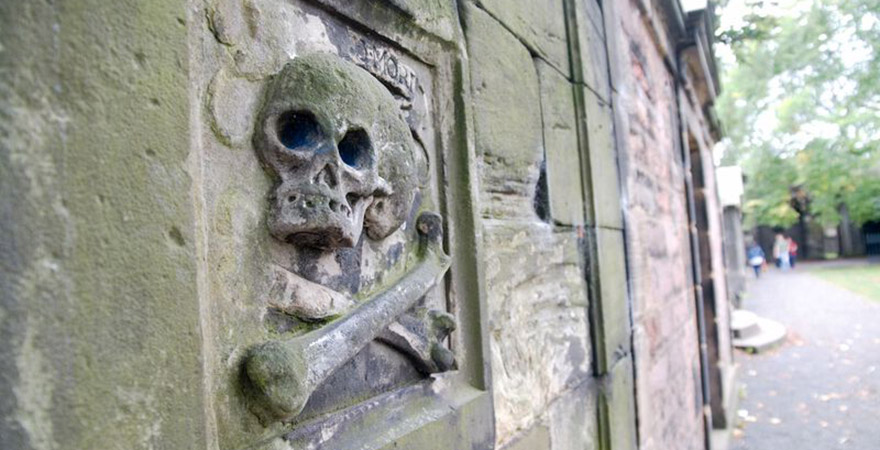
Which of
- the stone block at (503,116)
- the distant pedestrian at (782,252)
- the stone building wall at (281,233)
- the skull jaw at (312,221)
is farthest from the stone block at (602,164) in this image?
the distant pedestrian at (782,252)

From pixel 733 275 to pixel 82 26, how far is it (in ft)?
55.6

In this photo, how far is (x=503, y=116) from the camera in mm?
1807

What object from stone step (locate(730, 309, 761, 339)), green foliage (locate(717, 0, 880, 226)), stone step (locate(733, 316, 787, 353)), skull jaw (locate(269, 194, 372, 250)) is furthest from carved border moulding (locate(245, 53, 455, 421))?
green foliage (locate(717, 0, 880, 226))

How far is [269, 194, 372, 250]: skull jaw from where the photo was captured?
958 mm

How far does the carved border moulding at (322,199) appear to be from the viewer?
911 millimetres

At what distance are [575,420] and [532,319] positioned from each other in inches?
18.6

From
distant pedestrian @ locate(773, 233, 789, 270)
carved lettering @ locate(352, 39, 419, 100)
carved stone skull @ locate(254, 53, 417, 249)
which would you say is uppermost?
carved lettering @ locate(352, 39, 419, 100)

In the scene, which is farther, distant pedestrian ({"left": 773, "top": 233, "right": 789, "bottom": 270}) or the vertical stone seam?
distant pedestrian ({"left": 773, "top": 233, "right": 789, "bottom": 270})

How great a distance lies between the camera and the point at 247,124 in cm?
97

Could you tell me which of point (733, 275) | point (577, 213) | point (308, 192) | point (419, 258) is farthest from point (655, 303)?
point (733, 275)

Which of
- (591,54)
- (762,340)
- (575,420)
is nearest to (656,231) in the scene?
(591,54)

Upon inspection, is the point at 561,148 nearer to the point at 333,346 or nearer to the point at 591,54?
the point at 591,54

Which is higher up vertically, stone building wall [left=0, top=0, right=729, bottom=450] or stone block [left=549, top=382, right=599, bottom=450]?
stone building wall [left=0, top=0, right=729, bottom=450]

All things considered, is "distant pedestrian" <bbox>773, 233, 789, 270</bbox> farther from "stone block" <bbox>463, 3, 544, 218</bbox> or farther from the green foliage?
"stone block" <bbox>463, 3, 544, 218</bbox>
